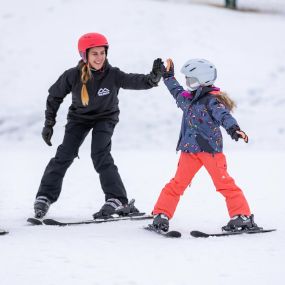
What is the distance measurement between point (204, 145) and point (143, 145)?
8.32 metres

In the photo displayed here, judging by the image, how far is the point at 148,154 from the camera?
12672mm

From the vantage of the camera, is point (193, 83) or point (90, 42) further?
point (90, 42)

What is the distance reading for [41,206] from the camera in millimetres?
6320

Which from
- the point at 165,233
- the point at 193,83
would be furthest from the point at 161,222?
the point at 193,83

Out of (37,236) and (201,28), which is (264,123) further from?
(37,236)

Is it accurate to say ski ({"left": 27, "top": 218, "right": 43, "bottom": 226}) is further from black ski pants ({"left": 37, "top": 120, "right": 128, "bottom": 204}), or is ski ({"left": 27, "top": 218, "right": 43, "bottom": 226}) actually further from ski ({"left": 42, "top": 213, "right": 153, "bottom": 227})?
black ski pants ({"left": 37, "top": 120, "right": 128, "bottom": 204})

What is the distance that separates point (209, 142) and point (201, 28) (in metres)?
14.3

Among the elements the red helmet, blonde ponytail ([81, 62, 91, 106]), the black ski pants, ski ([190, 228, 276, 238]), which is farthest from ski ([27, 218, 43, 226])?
the red helmet

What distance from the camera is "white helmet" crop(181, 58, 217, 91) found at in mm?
5684

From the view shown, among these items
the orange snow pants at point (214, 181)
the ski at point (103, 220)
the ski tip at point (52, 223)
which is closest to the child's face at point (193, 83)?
the orange snow pants at point (214, 181)

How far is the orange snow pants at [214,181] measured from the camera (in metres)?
5.66

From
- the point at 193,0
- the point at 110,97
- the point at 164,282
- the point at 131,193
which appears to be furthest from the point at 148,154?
the point at 193,0

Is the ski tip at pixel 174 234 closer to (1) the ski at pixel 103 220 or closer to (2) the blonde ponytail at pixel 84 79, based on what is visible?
(1) the ski at pixel 103 220

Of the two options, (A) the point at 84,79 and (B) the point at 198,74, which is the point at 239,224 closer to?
(B) the point at 198,74
